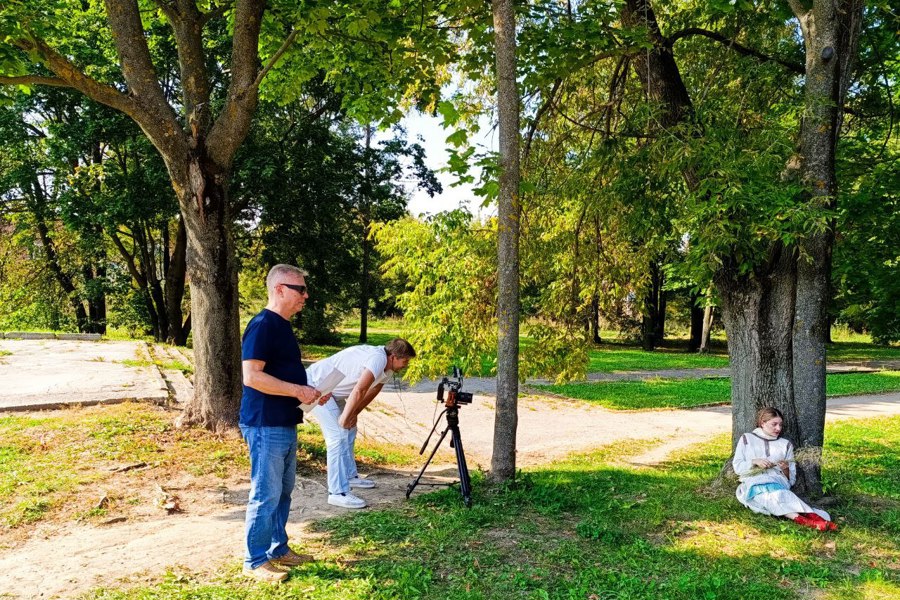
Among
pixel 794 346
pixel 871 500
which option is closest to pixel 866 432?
pixel 871 500

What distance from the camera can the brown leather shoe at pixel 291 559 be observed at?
13.7 ft

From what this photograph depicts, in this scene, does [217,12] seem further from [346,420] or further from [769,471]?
[769,471]

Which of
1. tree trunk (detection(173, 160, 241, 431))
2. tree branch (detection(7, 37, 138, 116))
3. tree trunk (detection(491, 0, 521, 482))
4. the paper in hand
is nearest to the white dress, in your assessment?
tree trunk (detection(491, 0, 521, 482))

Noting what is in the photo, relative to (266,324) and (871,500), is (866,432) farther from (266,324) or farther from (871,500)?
(266,324)

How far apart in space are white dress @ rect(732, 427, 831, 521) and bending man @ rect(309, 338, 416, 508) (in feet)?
10.5

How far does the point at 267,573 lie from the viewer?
3969 millimetres

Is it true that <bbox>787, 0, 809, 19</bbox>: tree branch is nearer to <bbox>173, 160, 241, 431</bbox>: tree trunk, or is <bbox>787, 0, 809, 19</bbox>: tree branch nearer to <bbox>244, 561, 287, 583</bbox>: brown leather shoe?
<bbox>173, 160, 241, 431</bbox>: tree trunk

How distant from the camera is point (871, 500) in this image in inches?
248

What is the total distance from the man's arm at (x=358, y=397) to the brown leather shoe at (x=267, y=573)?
176 centimetres

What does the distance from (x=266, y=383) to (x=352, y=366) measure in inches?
77.5

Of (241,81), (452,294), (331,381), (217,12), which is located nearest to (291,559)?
(331,381)

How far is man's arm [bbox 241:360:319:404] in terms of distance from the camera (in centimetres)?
391

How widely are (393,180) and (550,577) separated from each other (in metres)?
21.8

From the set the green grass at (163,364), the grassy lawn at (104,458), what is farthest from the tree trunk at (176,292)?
the grassy lawn at (104,458)
